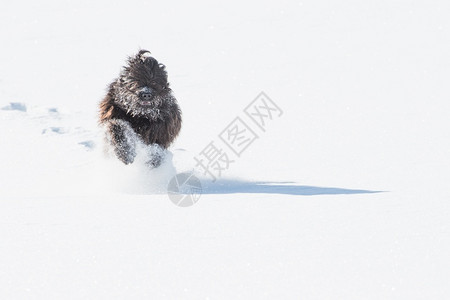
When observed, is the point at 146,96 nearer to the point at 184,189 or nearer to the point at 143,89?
the point at 143,89

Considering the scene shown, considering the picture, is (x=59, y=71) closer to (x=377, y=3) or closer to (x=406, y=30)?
(x=406, y=30)

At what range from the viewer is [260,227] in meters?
5.08

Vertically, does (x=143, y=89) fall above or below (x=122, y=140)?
above

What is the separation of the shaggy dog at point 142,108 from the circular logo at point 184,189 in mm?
337

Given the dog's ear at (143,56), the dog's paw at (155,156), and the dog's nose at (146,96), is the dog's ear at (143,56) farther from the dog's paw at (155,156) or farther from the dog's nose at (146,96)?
the dog's paw at (155,156)

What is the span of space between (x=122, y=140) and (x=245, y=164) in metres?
2.54

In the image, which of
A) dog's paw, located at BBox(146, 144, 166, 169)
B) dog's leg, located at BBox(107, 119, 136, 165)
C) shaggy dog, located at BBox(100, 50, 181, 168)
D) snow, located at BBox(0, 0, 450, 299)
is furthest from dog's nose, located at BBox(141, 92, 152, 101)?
snow, located at BBox(0, 0, 450, 299)

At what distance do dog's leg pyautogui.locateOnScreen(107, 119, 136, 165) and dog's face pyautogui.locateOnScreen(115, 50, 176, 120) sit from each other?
0.85 ft

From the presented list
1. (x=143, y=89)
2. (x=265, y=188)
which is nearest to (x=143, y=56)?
(x=143, y=89)

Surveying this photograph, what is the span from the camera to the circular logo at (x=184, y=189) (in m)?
6.43

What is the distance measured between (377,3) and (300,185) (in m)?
17.9

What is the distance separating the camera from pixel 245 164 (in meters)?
9.71

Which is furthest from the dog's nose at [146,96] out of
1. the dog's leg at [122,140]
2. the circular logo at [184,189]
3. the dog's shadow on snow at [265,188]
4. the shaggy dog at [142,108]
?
the dog's shadow on snow at [265,188]

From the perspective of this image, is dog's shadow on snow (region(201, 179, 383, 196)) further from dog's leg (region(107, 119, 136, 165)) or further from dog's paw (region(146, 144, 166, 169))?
dog's leg (region(107, 119, 136, 165))
